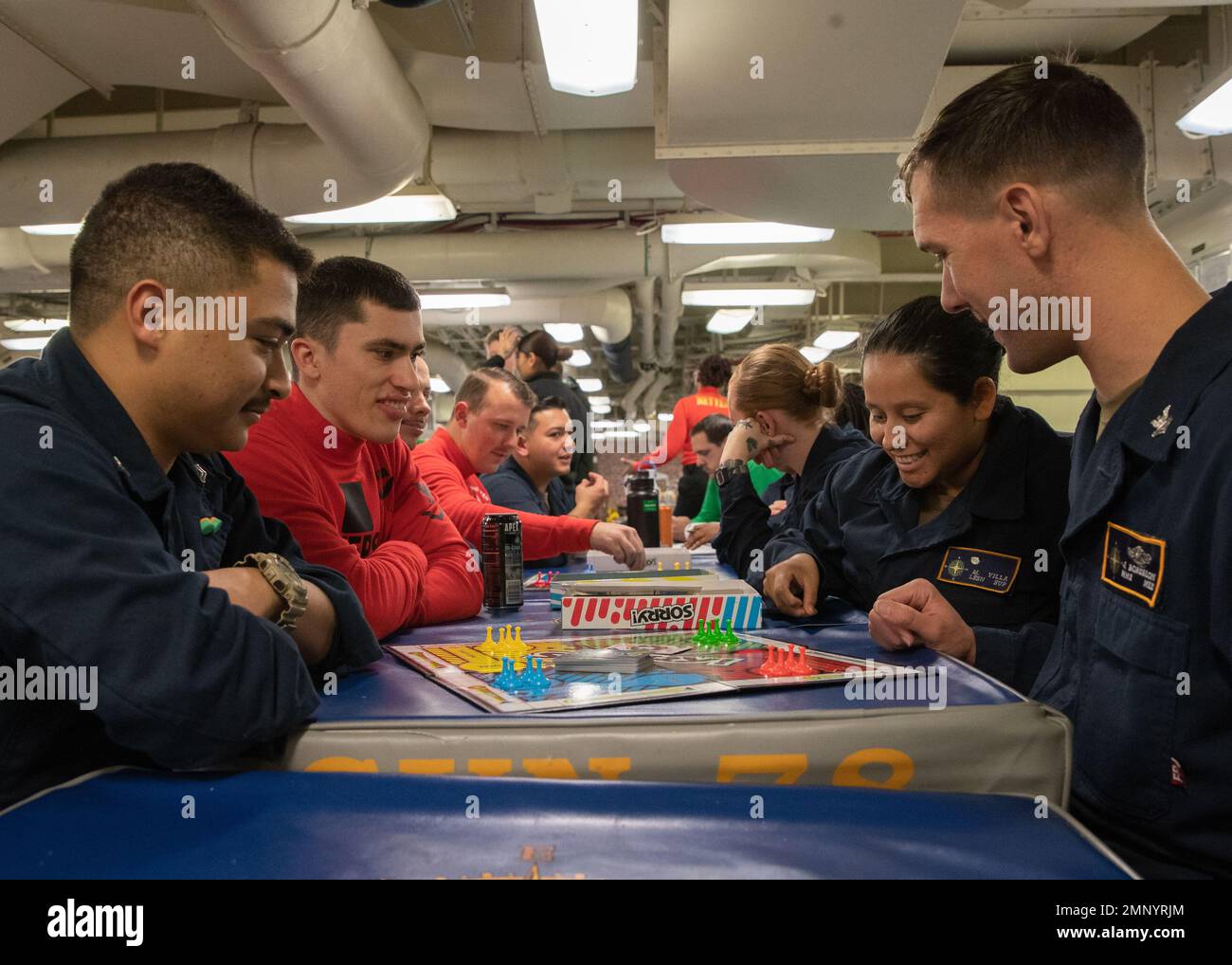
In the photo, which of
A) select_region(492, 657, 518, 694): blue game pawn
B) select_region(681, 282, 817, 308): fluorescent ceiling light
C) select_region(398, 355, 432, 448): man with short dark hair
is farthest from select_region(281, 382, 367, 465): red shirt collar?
select_region(681, 282, 817, 308): fluorescent ceiling light

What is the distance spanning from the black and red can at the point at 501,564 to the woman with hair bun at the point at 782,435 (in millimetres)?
826

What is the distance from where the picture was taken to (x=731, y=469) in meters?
3.02

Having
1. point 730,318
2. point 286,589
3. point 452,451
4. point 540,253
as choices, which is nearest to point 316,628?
point 286,589

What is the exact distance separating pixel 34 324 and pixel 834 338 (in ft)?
27.1

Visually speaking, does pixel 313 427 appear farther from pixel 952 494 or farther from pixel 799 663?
pixel 952 494

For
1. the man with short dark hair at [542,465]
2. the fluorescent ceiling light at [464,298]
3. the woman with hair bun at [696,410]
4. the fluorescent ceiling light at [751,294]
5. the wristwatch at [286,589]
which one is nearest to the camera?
the wristwatch at [286,589]

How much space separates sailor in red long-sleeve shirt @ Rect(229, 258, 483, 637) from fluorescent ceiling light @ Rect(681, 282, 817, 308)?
572 cm

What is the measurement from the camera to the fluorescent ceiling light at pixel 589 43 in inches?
111

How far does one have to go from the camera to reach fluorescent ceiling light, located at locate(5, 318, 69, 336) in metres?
8.76

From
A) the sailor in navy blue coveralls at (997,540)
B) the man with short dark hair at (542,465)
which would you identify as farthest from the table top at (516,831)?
the man with short dark hair at (542,465)

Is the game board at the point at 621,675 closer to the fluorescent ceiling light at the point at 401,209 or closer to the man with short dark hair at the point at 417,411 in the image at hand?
the man with short dark hair at the point at 417,411

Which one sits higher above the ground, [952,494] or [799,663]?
[952,494]

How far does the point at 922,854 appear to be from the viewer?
80cm

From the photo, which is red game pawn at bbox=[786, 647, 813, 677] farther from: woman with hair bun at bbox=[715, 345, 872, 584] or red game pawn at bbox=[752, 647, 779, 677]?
woman with hair bun at bbox=[715, 345, 872, 584]
